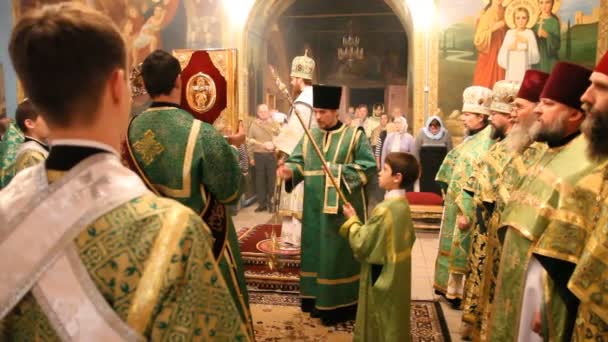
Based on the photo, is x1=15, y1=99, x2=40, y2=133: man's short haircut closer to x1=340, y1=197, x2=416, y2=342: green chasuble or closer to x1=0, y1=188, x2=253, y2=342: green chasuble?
x1=340, y1=197, x2=416, y2=342: green chasuble

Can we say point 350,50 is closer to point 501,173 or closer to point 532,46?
point 532,46

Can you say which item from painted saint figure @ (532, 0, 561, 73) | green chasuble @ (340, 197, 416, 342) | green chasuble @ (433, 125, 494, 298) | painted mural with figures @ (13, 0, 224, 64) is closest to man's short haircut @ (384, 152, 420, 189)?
A: green chasuble @ (340, 197, 416, 342)

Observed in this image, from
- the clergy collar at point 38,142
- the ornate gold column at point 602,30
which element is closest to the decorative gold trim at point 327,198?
the clergy collar at point 38,142

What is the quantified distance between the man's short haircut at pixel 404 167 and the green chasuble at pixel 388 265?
0.12m

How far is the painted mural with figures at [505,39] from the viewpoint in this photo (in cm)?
875

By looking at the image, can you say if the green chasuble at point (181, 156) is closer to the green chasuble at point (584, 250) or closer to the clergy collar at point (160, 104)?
the clergy collar at point (160, 104)

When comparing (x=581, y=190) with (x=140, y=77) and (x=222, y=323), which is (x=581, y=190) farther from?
(x=140, y=77)

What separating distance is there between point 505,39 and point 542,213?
307 inches

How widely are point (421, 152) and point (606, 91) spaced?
7399 millimetres

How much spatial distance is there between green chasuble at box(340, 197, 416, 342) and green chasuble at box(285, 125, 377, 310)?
109cm

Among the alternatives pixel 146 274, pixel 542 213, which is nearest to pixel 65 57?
pixel 146 274

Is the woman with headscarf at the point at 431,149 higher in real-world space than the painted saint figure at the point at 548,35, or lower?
lower

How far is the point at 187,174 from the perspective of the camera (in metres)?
2.62

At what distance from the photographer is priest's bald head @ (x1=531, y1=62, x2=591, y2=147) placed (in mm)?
2434
